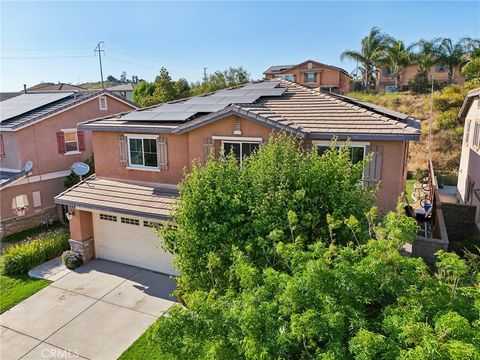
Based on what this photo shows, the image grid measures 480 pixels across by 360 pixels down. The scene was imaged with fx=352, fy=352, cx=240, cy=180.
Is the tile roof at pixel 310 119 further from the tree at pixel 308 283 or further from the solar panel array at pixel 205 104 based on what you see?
the tree at pixel 308 283

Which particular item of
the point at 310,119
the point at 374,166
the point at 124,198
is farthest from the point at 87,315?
the point at 374,166

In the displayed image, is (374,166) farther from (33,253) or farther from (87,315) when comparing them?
(33,253)

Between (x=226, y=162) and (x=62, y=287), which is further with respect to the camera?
(x=62, y=287)

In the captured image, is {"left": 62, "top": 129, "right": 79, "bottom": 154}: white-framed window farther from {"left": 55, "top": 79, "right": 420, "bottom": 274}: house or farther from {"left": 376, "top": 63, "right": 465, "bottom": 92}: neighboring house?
{"left": 376, "top": 63, "right": 465, "bottom": 92}: neighboring house

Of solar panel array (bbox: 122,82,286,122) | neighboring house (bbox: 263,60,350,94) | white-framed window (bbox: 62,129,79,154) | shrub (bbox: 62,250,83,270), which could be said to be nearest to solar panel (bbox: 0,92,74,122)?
white-framed window (bbox: 62,129,79,154)

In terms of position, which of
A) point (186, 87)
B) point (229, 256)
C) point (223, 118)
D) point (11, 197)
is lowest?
point (11, 197)

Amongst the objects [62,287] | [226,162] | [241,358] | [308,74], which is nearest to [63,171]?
[62,287]

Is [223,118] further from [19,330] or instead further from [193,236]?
[19,330]
